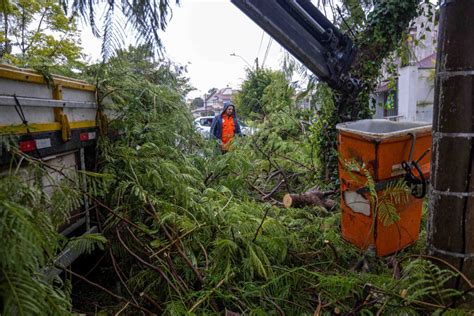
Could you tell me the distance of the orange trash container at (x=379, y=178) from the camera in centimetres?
271

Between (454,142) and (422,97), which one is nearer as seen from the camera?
(454,142)

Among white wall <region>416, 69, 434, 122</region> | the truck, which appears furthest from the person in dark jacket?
white wall <region>416, 69, 434, 122</region>

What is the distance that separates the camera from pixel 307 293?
7.38ft

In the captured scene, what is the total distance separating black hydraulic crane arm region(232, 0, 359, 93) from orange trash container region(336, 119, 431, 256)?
108cm

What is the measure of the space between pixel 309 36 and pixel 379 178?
1.82 metres

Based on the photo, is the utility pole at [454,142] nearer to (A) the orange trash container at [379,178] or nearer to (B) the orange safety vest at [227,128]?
(A) the orange trash container at [379,178]

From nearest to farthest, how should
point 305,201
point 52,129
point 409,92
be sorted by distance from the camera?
point 52,129
point 305,201
point 409,92

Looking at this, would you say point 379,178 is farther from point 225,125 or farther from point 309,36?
point 225,125

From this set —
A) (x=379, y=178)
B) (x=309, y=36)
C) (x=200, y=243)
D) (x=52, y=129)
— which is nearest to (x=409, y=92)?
(x=309, y=36)

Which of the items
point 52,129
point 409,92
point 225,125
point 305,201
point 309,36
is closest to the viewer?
point 52,129

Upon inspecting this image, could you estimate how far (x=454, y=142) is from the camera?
1.45 metres

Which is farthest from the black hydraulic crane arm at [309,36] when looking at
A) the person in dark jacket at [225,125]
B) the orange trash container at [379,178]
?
the person in dark jacket at [225,125]

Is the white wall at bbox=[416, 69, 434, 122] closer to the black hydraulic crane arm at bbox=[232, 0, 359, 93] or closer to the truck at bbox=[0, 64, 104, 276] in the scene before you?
the black hydraulic crane arm at bbox=[232, 0, 359, 93]

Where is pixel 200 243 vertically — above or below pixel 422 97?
below
